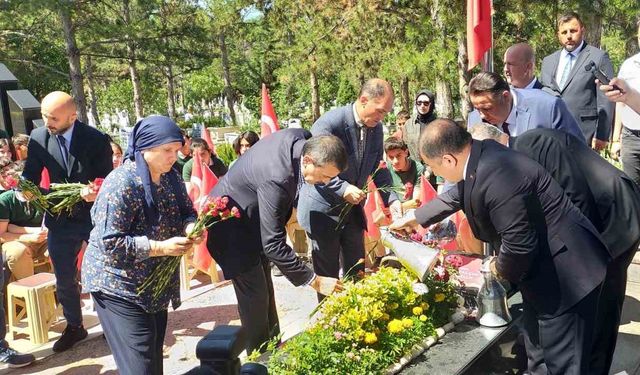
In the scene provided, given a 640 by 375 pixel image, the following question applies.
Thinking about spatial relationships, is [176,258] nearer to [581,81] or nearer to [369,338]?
[369,338]

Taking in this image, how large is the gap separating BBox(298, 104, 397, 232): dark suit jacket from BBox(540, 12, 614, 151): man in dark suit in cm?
172

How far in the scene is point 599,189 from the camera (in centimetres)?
262

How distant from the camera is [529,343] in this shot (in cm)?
282

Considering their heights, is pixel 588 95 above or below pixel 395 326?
above

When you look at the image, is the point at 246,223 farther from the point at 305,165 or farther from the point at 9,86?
the point at 9,86

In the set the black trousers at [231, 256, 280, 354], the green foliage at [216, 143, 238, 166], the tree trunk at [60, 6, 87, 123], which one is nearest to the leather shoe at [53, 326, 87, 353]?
the black trousers at [231, 256, 280, 354]

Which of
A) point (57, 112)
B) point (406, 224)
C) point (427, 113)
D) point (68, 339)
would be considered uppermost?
point (57, 112)

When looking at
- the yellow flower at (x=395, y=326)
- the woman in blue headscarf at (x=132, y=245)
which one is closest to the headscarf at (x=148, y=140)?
the woman in blue headscarf at (x=132, y=245)

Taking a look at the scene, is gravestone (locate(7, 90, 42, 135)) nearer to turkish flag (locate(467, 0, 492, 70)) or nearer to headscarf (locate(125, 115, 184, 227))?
turkish flag (locate(467, 0, 492, 70))

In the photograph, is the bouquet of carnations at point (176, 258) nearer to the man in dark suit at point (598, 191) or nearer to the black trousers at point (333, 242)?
the black trousers at point (333, 242)

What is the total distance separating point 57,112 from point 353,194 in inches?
74.2

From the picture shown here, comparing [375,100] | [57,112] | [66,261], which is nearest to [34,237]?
[66,261]

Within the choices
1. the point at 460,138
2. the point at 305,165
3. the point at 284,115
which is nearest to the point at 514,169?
the point at 460,138

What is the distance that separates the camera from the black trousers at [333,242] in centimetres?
351
